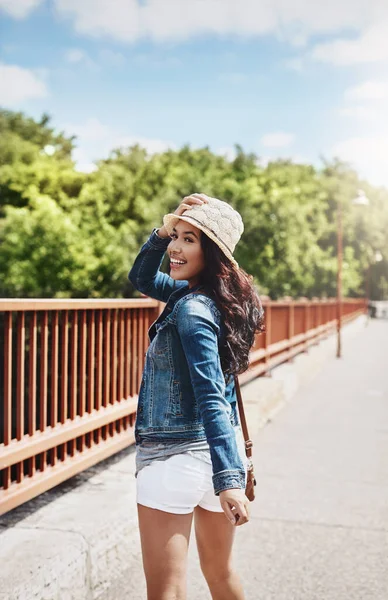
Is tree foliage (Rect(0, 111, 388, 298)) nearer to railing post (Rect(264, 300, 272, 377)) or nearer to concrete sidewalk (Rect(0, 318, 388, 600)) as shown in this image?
railing post (Rect(264, 300, 272, 377))

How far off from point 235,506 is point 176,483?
0.72 feet

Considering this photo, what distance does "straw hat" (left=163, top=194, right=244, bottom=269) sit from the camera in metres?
2.47

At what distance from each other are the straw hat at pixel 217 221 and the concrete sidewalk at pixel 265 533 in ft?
5.62

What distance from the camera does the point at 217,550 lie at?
250 cm

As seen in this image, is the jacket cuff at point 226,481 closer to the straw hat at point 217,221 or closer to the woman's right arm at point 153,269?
the straw hat at point 217,221

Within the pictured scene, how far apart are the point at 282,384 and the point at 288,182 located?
165 ft

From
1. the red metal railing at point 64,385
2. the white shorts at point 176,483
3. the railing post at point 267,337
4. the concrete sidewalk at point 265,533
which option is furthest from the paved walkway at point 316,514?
the white shorts at point 176,483

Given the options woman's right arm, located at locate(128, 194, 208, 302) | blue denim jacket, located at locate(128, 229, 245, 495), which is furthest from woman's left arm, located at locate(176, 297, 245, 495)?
woman's right arm, located at locate(128, 194, 208, 302)

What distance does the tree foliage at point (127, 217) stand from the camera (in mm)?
43906

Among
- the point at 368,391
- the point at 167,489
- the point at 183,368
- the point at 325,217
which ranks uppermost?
the point at 325,217

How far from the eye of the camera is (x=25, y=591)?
3.19 m

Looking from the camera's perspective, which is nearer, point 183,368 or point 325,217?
point 183,368

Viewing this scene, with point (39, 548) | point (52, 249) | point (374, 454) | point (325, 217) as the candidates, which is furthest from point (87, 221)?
point (39, 548)

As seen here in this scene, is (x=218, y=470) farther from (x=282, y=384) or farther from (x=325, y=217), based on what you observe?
(x=325, y=217)
